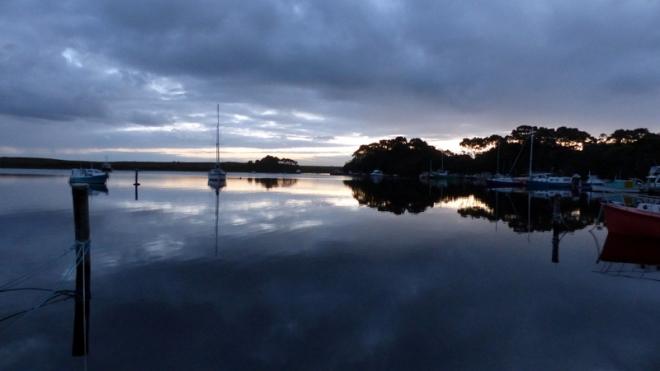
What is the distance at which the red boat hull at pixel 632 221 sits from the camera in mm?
17906

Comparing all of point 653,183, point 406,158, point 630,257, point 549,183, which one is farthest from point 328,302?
Answer: point 406,158

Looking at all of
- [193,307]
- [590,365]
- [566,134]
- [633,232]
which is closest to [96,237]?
[193,307]

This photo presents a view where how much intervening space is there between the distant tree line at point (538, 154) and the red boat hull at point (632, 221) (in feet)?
209

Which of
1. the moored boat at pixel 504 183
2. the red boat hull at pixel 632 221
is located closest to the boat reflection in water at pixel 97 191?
the red boat hull at pixel 632 221

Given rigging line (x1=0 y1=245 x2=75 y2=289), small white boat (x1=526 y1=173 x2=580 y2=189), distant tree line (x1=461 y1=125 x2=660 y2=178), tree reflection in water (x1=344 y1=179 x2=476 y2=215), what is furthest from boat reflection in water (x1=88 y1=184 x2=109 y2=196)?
distant tree line (x1=461 y1=125 x2=660 y2=178)

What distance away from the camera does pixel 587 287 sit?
11.6 m

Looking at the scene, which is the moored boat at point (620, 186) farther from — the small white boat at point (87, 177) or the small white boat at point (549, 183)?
the small white boat at point (87, 177)

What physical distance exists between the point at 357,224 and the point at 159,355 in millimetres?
16225

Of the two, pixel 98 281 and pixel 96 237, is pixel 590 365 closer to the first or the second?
pixel 98 281

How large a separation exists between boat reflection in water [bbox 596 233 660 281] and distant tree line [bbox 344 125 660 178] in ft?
213

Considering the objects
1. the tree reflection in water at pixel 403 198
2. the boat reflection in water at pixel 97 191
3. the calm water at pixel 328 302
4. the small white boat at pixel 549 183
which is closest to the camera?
the calm water at pixel 328 302

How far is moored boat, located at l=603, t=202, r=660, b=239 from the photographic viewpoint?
1792cm

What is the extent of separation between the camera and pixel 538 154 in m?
99.0

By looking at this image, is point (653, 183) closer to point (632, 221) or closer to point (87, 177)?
point (632, 221)
